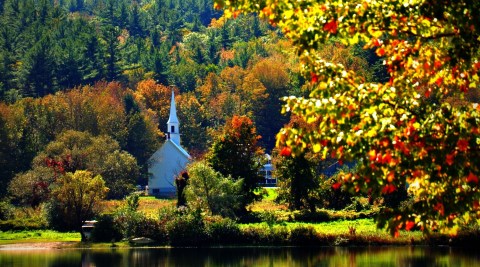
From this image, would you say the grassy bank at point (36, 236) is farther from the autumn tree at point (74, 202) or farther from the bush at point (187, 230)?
the bush at point (187, 230)

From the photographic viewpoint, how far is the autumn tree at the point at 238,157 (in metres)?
76.9

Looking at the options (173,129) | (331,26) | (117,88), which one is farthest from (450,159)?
(117,88)

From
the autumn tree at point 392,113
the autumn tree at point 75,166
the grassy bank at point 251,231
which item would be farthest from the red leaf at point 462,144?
the autumn tree at point 75,166

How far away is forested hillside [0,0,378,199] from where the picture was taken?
120500 millimetres

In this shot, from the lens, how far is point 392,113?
58.1ft

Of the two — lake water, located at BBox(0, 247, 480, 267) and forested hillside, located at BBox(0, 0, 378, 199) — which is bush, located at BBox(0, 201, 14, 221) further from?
forested hillside, located at BBox(0, 0, 378, 199)

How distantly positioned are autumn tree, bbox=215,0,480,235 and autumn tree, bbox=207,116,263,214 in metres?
58.0

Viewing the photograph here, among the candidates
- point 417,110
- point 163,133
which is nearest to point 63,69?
point 163,133

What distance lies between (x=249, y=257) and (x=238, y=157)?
24.9 metres

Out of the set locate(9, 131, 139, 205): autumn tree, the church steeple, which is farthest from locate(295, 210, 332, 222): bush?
the church steeple

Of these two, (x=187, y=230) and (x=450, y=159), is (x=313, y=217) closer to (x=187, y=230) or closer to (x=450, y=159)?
(x=187, y=230)

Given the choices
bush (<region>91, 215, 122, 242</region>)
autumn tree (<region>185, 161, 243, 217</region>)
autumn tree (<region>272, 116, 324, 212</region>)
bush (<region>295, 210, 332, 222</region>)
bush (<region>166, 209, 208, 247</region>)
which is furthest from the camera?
autumn tree (<region>272, 116, 324, 212</region>)

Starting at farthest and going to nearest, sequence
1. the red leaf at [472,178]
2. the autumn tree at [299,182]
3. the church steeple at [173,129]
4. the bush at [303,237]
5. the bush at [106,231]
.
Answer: the church steeple at [173,129] → the autumn tree at [299,182] → the bush at [106,231] → the bush at [303,237] → the red leaf at [472,178]

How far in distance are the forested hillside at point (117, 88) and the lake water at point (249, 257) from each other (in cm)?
4319
